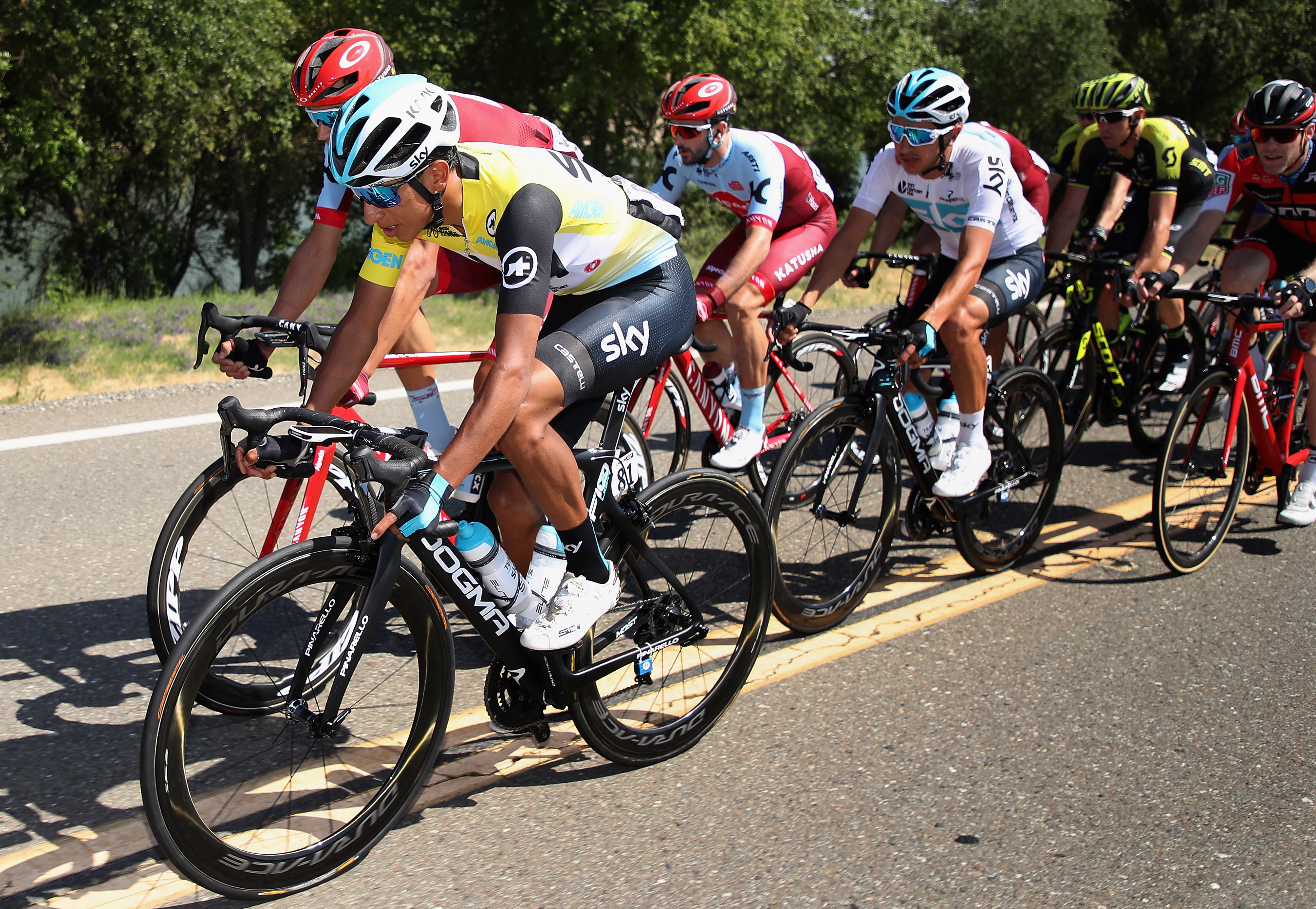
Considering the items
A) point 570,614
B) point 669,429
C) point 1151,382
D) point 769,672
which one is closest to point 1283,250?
point 1151,382

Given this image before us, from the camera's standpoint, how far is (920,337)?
4.49 metres

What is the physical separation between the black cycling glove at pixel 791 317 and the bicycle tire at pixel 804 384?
79 cm

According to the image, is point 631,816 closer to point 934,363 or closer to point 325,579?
point 325,579

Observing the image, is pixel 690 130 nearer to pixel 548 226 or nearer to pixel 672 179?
pixel 672 179

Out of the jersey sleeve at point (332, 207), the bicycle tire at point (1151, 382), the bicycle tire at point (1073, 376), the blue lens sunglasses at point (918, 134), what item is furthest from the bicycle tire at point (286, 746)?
the bicycle tire at point (1151, 382)

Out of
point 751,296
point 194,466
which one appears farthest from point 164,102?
point 751,296

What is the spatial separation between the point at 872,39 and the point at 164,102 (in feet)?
55.5

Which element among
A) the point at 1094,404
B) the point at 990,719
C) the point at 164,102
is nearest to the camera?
the point at 990,719

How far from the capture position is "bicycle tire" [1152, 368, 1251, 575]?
17.6 feet

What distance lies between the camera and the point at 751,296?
5914 mm

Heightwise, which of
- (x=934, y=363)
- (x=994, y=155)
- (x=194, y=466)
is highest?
(x=994, y=155)

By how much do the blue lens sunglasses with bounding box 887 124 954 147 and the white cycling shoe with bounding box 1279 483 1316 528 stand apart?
2.81 m

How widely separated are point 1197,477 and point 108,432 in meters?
6.33

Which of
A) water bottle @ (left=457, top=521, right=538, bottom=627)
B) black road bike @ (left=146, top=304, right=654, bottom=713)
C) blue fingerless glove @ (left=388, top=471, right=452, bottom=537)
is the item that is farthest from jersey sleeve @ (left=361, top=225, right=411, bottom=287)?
blue fingerless glove @ (left=388, top=471, right=452, bottom=537)
